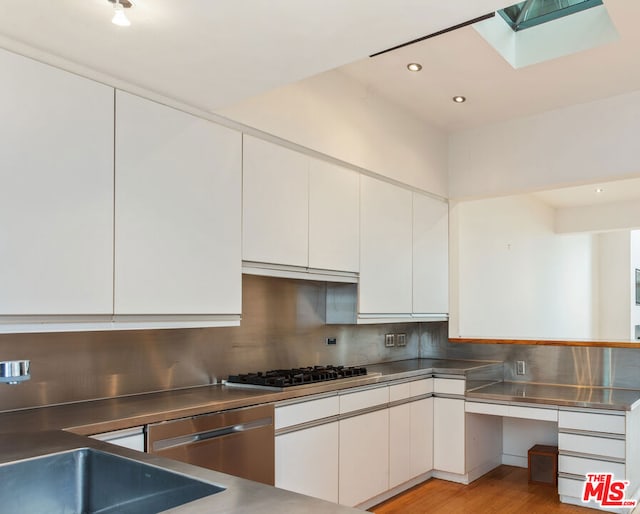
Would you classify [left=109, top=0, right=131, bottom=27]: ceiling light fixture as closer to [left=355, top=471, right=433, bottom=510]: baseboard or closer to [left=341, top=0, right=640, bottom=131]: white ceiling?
[left=341, top=0, right=640, bottom=131]: white ceiling

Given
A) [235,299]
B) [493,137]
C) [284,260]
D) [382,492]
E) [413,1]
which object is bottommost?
[382,492]

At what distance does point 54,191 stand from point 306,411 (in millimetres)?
1733

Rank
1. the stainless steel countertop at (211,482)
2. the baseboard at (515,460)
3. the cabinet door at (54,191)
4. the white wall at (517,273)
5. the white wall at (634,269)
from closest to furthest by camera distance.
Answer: the stainless steel countertop at (211,482) < the cabinet door at (54,191) < the baseboard at (515,460) < the white wall at (517,273) < the white wall at (634,269)

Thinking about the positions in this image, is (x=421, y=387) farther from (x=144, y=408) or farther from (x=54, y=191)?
(x=54, y=191)

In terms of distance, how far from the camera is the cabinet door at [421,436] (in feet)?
13.5

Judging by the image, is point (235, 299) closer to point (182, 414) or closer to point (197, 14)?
point (182, 414)

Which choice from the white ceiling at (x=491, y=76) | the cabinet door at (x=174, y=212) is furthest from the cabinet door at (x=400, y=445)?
the white ceiling at (x=491, y=76)

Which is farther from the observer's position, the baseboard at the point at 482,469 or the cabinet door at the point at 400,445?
the baseboard at the point at 482,469

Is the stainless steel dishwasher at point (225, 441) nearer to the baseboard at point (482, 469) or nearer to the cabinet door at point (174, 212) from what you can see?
the cabinet door at point (174, 212)

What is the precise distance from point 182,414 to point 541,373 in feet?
10.8

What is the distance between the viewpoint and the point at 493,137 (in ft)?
15.6

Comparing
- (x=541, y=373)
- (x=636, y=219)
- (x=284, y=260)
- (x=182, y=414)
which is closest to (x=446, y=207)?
(x=541, y=373)

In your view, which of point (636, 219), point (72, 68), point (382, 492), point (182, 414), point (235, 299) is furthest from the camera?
point (636, 219)

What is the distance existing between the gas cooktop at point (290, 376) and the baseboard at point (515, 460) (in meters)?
1.93
